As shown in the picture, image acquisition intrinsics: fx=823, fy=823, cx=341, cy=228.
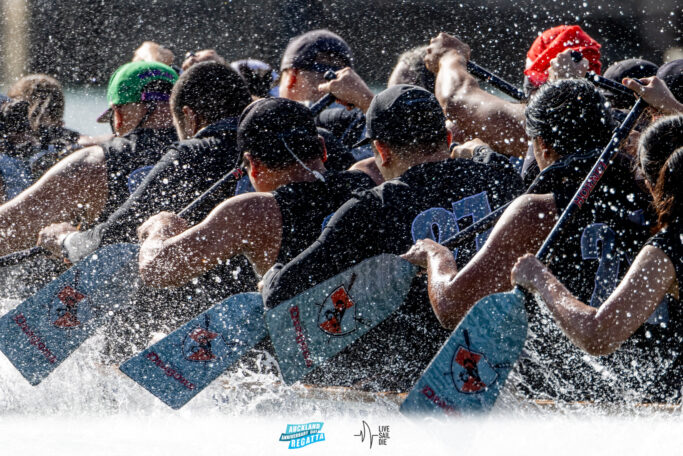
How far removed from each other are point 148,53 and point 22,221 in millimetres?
1764

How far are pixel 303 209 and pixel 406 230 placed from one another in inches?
11.8

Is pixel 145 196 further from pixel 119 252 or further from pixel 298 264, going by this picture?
pixel 298 264

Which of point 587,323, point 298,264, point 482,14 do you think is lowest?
point 587,323

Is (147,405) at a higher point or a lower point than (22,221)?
lower

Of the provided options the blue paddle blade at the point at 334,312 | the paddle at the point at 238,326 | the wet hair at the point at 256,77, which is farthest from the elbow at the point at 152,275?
the wet hair at the point at 256,77

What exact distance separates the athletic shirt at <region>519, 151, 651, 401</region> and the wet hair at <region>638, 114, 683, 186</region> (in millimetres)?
102

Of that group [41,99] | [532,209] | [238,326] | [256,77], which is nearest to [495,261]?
[532,209]

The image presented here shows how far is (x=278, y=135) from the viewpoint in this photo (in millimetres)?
2389

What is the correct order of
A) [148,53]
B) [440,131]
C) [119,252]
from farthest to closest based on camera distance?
[148,53]
[119,252]
[440,131]

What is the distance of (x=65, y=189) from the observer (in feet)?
9.64

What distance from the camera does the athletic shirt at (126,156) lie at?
293 cm

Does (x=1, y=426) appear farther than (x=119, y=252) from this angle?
Yes

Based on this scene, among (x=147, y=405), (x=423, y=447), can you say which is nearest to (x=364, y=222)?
(x=423, y=447)

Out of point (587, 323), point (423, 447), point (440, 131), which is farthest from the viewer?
point (440, 131)
